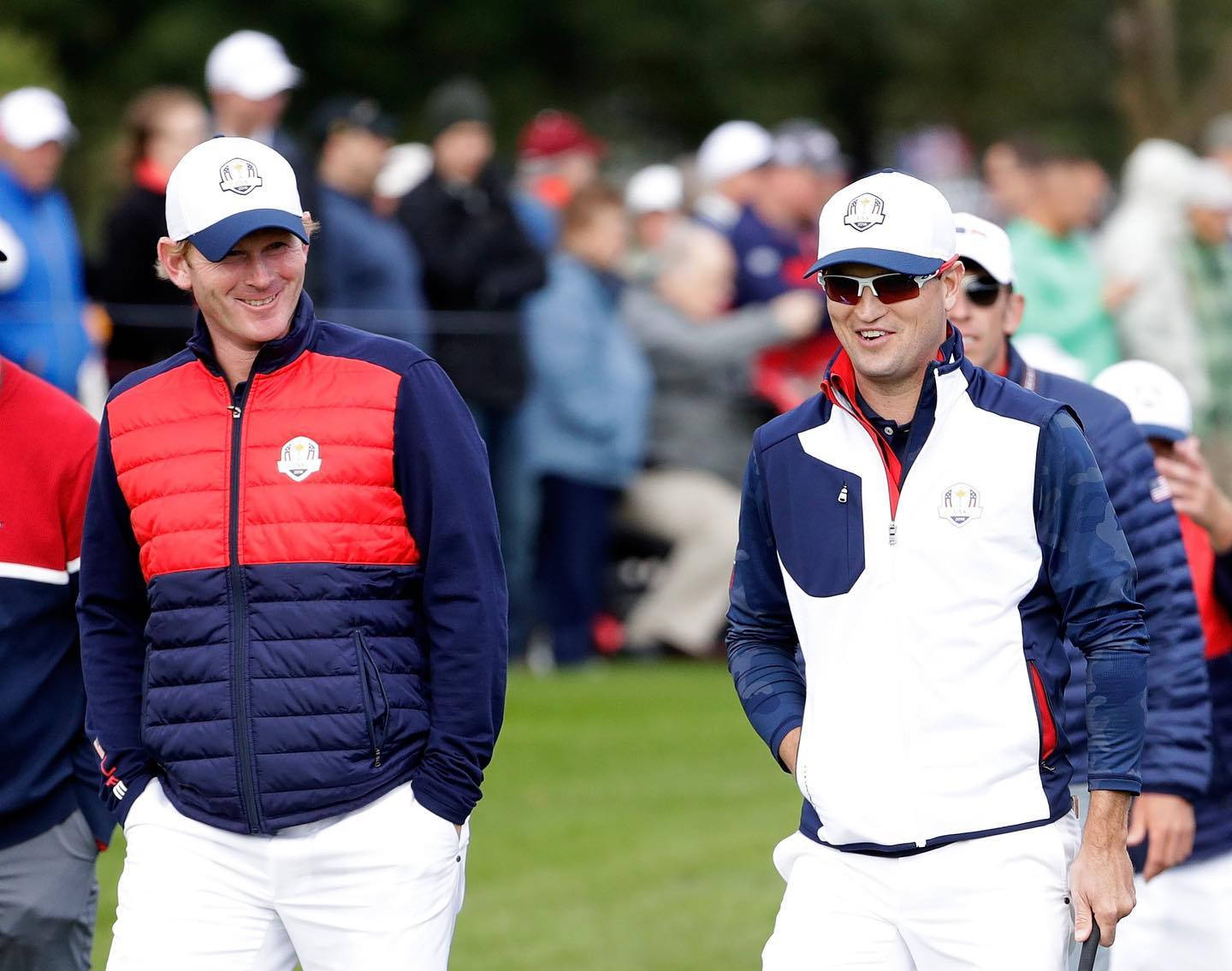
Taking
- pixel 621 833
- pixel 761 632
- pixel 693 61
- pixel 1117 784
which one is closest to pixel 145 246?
pixel 621 833

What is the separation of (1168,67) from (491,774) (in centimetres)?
1575

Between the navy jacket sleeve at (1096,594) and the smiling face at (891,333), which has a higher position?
the smiling face at (891,333)

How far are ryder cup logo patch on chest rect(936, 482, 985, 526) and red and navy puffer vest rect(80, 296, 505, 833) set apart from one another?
102cm

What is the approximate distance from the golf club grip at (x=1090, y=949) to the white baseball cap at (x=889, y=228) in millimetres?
1425

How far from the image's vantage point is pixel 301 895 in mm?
4910

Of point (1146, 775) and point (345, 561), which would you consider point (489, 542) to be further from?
point (1146, 775)

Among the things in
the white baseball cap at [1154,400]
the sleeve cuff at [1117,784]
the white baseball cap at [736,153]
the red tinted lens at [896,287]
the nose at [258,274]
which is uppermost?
the white baseball cap at [736,153]

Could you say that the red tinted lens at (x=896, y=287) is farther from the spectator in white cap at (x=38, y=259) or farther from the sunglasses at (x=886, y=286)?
the spectator in white cap at (x=38, y=259)

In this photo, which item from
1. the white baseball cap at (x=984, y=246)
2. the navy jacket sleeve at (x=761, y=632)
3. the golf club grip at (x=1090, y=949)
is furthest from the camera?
the white baseball cap at (x=984, y=246)

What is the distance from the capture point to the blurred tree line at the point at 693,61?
2750 cm

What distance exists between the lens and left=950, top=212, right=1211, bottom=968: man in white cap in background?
5.68 metres

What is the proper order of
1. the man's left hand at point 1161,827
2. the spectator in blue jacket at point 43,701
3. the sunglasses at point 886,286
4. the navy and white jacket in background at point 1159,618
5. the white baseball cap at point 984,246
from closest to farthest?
the sunglasses at point 886,286 → the spectator in blue jacket at point 43,701 → the navy and white jacket in background at point 1159,618 → the man's left hand at point 1161,827 → the white baseball cap at point 984,246

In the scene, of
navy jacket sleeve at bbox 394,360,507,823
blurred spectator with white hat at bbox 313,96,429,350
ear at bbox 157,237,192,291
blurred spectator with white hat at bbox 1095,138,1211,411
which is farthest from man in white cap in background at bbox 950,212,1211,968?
blurred spectator with white hat at bbox 1095,138,1211,411

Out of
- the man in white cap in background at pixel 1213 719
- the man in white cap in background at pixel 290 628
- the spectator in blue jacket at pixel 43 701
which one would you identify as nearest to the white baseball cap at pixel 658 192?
the man in white cap in background at pixel 1213 719
